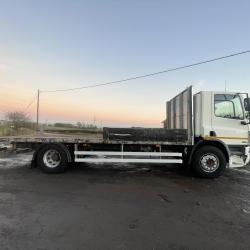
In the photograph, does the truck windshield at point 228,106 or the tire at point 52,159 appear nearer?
the truck windshield at point 228,106

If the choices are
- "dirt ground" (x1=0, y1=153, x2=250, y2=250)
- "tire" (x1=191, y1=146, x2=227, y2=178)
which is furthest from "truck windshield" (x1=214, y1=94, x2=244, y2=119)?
"dirt ground" (x1=0, y1=153, x2=250, y2=250)

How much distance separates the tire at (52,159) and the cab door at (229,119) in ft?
16.9

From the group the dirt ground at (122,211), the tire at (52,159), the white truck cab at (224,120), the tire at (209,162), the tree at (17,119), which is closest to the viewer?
the dirt ground at (122,211)

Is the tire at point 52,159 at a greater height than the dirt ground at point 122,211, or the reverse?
the tire at point 52,159

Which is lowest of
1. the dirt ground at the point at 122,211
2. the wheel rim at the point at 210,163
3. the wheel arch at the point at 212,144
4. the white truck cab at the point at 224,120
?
the dirt ground at the point at 122,211

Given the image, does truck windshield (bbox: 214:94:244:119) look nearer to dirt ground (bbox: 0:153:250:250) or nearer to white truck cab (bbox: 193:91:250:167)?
white truck cab (bbox: 193:91:250:167)

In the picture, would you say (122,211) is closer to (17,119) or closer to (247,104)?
(247,104)

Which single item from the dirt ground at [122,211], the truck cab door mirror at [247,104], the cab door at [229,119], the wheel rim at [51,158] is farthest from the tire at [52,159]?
the truck cab door mirror at [247,104]

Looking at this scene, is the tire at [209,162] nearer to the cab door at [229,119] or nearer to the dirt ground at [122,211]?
the dirt ground at [122,211]

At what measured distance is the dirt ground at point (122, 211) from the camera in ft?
13.5

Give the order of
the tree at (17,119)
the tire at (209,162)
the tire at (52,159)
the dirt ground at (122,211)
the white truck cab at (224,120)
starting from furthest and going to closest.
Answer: the tree at (17,119)
the tire at (52,159)
the white truck cab at (224,120)
the tire at (209,162)
the dirt ground at (122,211)

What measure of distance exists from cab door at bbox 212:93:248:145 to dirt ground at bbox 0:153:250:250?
137 cm

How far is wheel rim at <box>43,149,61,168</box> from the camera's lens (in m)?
9.32

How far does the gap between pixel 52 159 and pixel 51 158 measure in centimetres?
5
